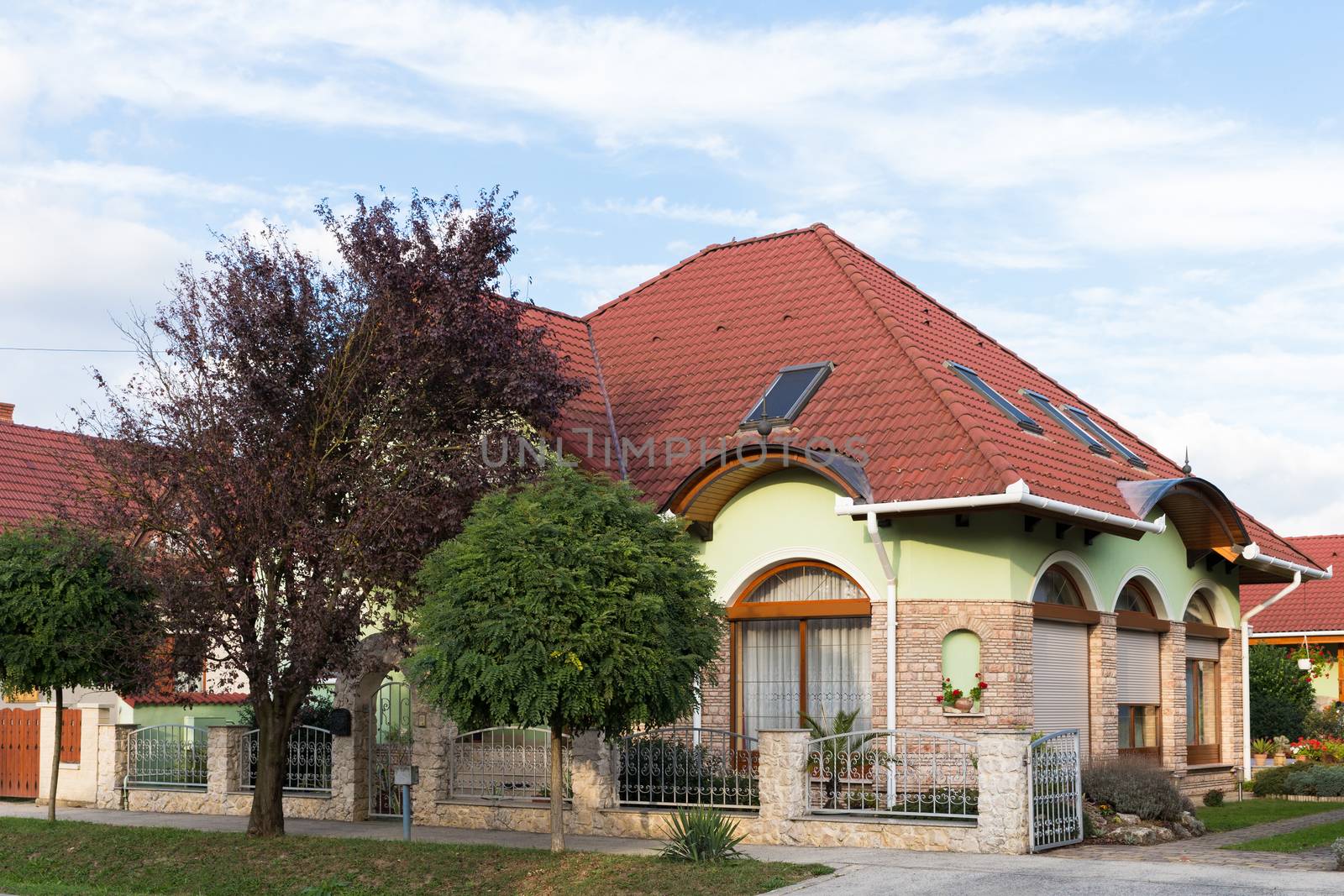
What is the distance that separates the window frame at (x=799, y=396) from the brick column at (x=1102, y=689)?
5073 mm

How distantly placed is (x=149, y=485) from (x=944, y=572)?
373 inches

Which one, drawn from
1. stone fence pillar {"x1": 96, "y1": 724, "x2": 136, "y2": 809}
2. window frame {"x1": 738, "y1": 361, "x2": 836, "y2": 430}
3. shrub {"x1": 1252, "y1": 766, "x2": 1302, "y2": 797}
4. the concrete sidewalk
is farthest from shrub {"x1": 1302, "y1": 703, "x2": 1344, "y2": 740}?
stone fence pillar {"x1": 96, "y1": 724, "x2": 136, "y2": 809}

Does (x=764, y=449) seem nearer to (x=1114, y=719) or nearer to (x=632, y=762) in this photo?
(x=632, y=762)

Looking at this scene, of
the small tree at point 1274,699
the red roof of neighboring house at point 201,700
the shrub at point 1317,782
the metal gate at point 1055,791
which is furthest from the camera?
the small tree at point 1274,699

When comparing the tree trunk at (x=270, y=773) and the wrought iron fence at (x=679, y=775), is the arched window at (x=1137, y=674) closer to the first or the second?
the wrought iron fence at (x=679, y=775)

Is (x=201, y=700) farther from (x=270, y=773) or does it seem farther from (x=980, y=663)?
(x=980, y=663)

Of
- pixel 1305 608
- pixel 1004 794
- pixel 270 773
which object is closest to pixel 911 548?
pixel 1004 794

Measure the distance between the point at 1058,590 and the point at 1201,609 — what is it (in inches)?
246

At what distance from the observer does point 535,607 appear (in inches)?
546

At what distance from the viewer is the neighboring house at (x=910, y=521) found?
59.1 feet

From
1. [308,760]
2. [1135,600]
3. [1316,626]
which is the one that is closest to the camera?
[308,760]

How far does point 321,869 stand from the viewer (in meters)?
15.1

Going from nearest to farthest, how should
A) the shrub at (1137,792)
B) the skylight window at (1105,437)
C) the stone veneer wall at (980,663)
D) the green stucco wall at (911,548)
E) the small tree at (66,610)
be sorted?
the shrub at (1137,792)
the stone veneer wall at (980,663)
the small tree at (66,610)
the green stucco wall at (911,548)
the skylight window at (1105,437)

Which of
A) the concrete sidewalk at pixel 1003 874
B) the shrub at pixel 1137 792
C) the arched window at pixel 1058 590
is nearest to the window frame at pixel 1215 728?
the arched window at pixel 1058 590
